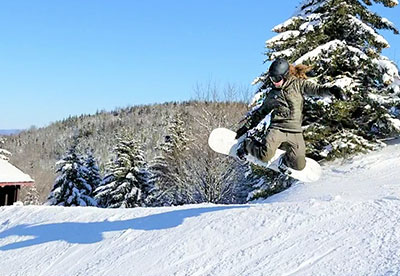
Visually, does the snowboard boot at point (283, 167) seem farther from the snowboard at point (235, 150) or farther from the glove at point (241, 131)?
the glove at point (241, 131)

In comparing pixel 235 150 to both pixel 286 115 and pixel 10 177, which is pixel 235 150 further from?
pixel 10 177

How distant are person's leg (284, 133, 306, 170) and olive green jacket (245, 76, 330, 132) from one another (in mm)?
100

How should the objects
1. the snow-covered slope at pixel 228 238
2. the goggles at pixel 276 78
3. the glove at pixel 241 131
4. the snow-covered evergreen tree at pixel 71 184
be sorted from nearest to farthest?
the snow-covered slope at pixel 228 238
the goggles at pixel 276 78
the glove at pixel 241 131
the snow-covered evergreen tree at pixel 71 184

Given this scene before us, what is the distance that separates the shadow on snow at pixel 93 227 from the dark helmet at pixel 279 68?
2.97 meters

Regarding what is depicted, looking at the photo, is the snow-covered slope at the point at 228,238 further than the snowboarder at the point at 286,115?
No

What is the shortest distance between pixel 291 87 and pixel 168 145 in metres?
24.8

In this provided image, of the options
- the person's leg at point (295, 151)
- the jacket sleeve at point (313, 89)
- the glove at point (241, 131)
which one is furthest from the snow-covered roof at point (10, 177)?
the jacket sleeve at point (313, 89)

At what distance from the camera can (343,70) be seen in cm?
1154

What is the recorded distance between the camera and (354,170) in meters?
9.99

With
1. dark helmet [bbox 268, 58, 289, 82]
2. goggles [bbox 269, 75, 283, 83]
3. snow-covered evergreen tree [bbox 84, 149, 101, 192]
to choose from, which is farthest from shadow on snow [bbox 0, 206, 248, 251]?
snow-covered evergreen tree [bbox 84, 149, 101, 192]

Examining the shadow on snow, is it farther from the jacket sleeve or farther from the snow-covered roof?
the snow-covered roof

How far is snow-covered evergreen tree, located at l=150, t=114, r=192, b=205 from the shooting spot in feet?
74.4

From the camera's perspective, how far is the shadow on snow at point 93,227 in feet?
24.4

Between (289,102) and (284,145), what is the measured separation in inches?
27.2
